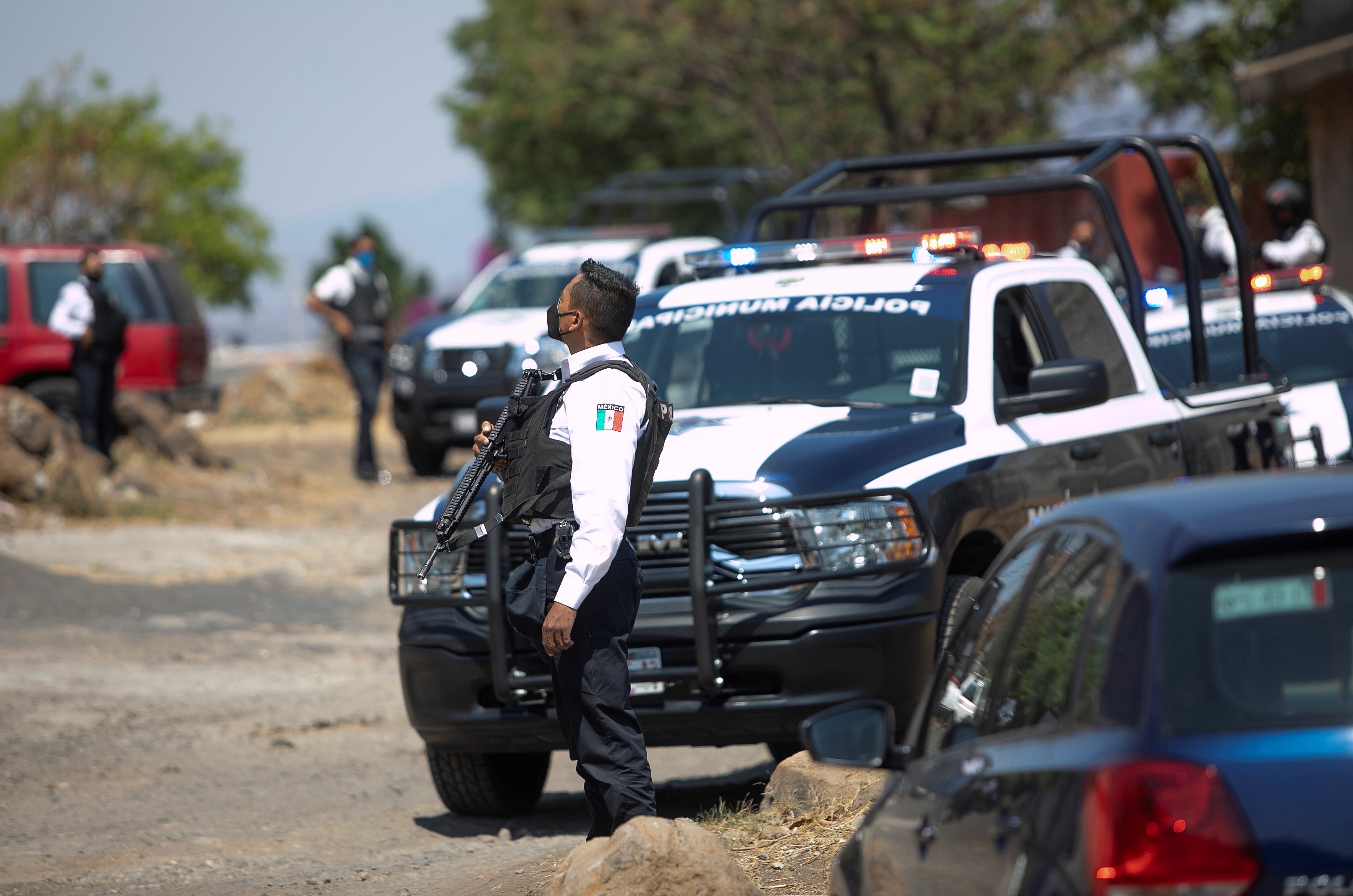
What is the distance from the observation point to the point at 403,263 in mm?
136875

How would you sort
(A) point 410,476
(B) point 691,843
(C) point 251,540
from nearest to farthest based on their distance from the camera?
(B) point 691,843, (C) point 251,540, (A) point 410,476

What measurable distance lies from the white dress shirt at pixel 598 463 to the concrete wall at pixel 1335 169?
1133 centimetres

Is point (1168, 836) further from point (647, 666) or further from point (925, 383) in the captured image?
point (925, 383)

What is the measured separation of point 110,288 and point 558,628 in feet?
47.1

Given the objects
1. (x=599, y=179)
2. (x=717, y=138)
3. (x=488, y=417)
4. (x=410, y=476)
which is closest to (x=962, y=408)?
(x=488, y=417)

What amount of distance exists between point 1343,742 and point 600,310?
2.78 m

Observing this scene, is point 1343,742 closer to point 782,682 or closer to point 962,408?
point 782,682

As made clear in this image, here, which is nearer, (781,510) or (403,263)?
(781,510)

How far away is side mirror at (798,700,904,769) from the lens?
2.94 m

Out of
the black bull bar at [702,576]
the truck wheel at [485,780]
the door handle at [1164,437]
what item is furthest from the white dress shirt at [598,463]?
the door handle at [1164,437]

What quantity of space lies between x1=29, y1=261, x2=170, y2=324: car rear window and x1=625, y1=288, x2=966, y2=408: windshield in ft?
37.1

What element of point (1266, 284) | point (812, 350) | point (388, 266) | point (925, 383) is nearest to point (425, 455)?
point (1266, 284)

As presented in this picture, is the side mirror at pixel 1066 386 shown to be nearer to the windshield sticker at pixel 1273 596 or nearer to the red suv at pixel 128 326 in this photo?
the windshield sticker at pixel 1273 596

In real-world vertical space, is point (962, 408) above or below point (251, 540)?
above
